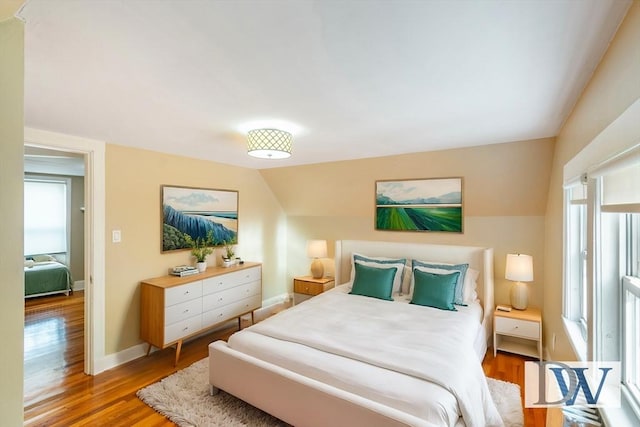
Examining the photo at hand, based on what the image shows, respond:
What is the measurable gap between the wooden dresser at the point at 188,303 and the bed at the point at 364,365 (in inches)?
32.9

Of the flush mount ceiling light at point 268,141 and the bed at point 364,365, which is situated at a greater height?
the flush mount ceiling light at point 268,141

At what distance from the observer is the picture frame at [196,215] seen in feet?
10.7

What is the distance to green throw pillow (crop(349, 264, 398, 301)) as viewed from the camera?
126 inches

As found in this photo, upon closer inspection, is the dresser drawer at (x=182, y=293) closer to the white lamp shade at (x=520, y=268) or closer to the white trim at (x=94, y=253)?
the white trim at (x=94, y=253)

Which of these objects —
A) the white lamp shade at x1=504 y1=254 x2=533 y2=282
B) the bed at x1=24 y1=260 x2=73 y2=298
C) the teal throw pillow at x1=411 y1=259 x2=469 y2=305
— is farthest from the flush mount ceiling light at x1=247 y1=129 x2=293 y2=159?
the bed at x1=24 y1=260 x2=73 y2=298

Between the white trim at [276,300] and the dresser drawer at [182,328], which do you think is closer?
the dresser drawer at [182,328]

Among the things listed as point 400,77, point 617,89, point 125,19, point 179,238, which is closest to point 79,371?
point 179,238

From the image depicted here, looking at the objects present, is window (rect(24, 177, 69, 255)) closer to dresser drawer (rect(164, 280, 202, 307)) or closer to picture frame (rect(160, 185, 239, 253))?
picture frame (rect(160, 185, 239, 253))

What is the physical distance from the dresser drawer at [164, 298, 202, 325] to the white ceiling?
172cm

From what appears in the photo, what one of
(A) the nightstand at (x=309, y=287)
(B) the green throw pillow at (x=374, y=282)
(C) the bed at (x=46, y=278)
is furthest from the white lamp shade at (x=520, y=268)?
(C) the bed at (x=46, y=278)

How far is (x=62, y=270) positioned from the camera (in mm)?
5164

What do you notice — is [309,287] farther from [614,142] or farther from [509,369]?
[614,142]

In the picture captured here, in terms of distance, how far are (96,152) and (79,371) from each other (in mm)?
2053

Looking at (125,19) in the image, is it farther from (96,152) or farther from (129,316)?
(129,316)
